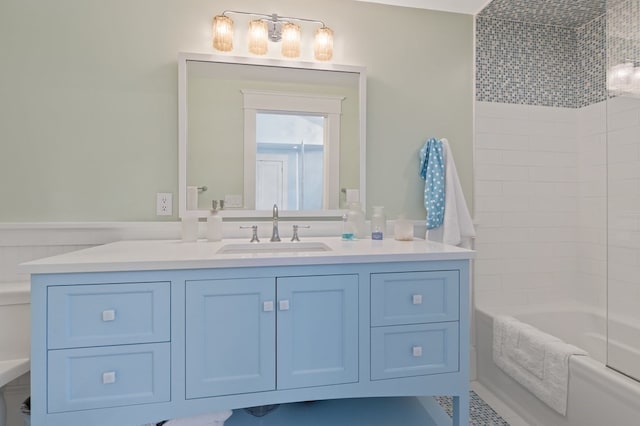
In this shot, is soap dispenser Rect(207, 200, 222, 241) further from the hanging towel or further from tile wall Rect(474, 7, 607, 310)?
tile wall Rect(474, 7, 607, 310)

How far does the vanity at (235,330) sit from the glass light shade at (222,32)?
1.06 m

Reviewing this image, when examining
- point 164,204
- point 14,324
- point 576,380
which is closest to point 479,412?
point 576,380

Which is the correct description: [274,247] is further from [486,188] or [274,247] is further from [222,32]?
[486,188]

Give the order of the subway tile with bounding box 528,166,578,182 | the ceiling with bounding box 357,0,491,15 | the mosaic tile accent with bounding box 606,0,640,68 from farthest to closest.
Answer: the subway tile with bounding box 528,166,578,182 < the ceiling with bounding box 357,0,491,15 < the mosaic tile accent with bounding box 606,0,640,68

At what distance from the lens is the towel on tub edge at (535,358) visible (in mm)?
1565

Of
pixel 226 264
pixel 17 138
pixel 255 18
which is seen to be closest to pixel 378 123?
pixel 255 18

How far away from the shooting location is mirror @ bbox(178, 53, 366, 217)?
1.83 metres

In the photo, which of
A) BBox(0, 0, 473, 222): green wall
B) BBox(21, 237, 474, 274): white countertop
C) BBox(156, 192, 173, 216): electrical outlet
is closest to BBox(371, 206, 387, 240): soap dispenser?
BBox(0, 0, 473, 222): green wall

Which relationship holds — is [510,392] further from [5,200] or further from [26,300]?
[5,200]

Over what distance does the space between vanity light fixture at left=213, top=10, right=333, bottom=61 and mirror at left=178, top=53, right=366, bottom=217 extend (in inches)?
2.3

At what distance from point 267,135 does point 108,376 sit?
1249mm

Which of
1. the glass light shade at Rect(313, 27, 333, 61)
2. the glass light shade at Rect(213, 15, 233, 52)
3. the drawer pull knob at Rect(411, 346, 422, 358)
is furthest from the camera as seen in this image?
the glass light shade at Rect(313, 27, 333, 61)

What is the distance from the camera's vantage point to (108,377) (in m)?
1.18

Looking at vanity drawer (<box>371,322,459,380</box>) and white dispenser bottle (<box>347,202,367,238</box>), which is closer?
vanity drawer (<box>371,322,459,380</box>)
